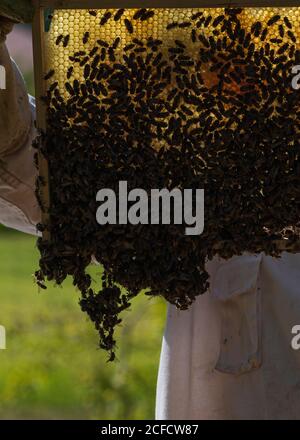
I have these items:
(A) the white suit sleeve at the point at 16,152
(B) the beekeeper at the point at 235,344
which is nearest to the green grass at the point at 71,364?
(B) the beekeeper at the point at 235,344

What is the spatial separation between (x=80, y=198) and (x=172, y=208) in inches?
11.1

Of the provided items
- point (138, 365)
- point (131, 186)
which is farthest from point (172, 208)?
point (138, 365)

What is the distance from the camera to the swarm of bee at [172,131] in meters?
2.78

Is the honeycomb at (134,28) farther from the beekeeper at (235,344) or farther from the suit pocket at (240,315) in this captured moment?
the suit pocket at (240,315)

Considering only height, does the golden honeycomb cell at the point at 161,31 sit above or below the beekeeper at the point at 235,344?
above

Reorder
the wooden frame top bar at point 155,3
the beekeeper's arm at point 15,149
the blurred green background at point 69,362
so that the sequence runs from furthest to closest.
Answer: the blurred green background at point 69,362, the beekeeper's arm at point 15,149, the wooden frame top bar at point 155,3

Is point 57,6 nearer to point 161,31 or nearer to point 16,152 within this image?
point 161,31

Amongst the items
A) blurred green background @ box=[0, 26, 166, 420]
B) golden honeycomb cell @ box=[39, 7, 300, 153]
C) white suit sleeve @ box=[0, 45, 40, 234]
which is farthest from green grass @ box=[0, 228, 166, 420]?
golden honeycomb cell @ box=[39, 7, 300, 153]

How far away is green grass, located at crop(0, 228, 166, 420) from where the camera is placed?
8.41 meters

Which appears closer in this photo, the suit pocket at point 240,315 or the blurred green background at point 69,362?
the suit pocket at point 240,315

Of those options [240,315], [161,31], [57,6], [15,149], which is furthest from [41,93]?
[240,315]

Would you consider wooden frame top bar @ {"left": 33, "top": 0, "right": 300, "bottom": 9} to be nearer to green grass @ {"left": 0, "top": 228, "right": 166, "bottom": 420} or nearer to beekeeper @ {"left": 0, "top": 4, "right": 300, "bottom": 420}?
beekeeper @ {"left": 0, "top": 4, "right": 300, "bottom": 420}

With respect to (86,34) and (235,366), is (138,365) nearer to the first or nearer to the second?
(235,366)

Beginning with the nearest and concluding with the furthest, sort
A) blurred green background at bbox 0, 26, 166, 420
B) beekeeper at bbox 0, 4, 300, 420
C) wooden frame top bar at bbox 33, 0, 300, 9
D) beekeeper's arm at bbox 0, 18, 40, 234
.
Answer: wooden frame top bar at bbox 33, 0, 300, 9 → beekeeper's arm at bbox 0, 18, 40, 234 → beekeeper at bbox 0, 4, 300, 420 → blurred green background at bbox 0, 26, 166, 420
